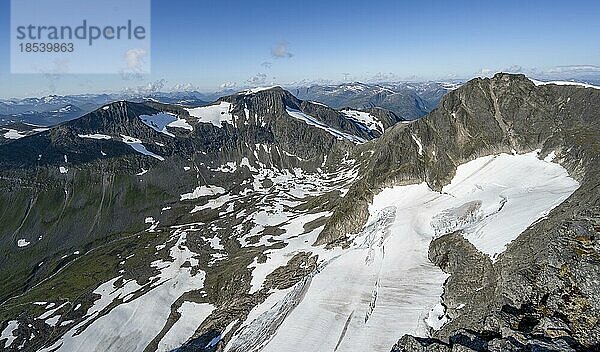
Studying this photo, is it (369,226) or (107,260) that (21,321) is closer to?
(107,260)

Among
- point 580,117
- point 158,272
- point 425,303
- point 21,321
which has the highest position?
point 580,117

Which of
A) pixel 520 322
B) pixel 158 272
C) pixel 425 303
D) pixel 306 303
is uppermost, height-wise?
pixel 520 322

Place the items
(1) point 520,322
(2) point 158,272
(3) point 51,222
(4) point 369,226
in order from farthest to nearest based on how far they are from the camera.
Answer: (3) point 51,222 < (2) point 158,272 < (4) point 369,226 < (1) point 520,322

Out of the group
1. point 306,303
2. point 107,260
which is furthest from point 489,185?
point 107,260

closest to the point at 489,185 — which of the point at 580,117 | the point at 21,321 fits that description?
the point at 580,117

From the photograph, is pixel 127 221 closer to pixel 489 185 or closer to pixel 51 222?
pixel 51 222

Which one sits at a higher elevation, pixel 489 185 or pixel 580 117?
pixel 580 117

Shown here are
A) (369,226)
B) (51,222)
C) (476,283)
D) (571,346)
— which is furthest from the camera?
(51,222)

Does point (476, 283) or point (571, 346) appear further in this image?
point (476, 283)

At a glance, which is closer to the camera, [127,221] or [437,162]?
[437,162]
